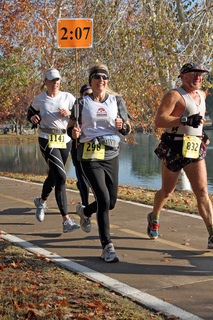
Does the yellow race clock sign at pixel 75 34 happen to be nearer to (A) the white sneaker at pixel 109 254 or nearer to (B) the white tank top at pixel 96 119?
(B) the white tank top at pixel 96 119

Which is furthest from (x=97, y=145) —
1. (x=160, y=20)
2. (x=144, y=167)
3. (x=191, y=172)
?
(x=144, y=167)

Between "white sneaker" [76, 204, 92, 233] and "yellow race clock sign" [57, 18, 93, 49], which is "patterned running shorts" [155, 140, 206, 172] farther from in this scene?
"yellow race clock sign" [57, 18, 93, 49]

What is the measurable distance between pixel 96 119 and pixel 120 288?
1968 mm

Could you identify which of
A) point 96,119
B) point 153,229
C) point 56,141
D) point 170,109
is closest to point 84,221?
point 153,229

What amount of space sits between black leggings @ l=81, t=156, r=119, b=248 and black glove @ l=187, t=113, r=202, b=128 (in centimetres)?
95

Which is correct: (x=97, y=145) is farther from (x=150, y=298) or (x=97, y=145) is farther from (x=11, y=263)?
(x=150, y=298)

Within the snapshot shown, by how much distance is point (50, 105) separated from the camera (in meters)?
6.96

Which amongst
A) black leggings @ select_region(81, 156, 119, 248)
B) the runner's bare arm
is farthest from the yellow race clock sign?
black leggings @ select_region(81, 156, 119, 248)

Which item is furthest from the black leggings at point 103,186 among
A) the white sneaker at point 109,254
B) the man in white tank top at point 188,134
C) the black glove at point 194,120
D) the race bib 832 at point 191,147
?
the black glove at point 194,120

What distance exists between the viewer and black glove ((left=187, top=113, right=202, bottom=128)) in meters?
5.21

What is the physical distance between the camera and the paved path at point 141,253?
4.07 meters

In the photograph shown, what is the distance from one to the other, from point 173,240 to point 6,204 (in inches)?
162

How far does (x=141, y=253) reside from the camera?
18.1ft

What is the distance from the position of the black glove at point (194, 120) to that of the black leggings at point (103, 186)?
37.2 inches
